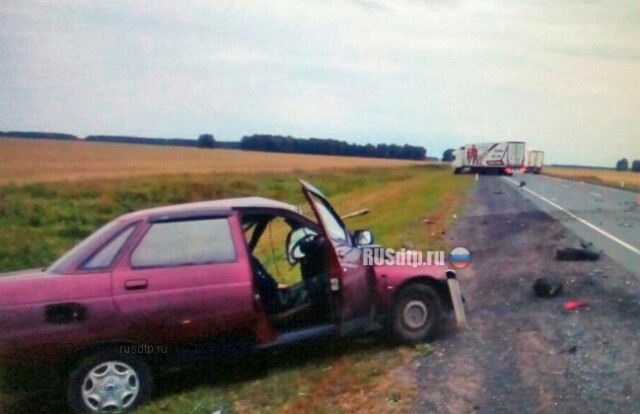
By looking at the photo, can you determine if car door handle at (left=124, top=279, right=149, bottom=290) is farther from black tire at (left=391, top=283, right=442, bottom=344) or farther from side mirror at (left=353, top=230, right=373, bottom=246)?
black tire at (left=391, top=283, right=442, bottom=344)

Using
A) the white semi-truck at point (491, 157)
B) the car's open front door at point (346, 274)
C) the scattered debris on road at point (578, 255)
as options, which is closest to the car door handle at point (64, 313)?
the car's open front door at point (346, 274)

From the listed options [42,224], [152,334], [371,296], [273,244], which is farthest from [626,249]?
[42,224]

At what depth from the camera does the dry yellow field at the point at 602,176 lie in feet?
14.6

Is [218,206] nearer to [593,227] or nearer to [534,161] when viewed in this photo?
[534,161]

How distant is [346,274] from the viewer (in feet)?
14.9

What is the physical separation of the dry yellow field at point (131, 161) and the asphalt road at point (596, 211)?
0.75m

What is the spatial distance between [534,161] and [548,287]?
0.75 m

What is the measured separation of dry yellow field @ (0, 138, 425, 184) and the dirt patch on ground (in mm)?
655

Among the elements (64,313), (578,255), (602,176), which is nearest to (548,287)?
(578,255)

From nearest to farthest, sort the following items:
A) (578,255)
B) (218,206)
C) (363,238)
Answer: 1. (218,206)
2. (363,238)
3. (578,255)

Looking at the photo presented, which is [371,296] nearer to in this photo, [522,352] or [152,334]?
[522,352]

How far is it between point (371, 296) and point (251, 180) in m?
0.96

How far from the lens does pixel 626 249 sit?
15.4 ft

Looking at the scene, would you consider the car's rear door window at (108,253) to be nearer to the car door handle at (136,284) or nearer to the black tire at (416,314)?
the car door handle at (136,284)
